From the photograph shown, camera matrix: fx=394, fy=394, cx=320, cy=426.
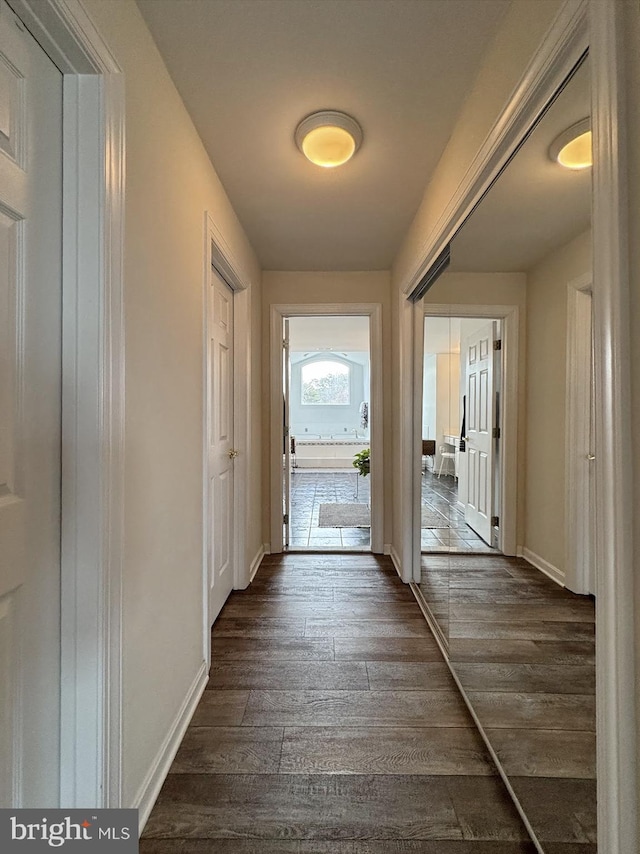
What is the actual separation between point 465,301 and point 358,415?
792 cm

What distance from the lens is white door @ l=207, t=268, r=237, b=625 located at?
6.97 ft

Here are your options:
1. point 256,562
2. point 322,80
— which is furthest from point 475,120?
point 256,562

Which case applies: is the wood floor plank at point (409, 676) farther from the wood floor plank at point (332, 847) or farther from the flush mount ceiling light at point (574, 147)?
the flush mount ceiling light at point (574, 147)

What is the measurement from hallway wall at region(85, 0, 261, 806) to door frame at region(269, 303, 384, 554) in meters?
1.50

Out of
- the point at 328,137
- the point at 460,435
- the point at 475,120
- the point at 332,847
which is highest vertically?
the point at 328,137

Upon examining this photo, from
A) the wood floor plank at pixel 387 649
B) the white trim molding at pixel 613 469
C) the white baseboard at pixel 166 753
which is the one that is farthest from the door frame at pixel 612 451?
the wood floor plank at pixel 387 649

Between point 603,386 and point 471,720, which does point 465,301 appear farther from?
point 471,720

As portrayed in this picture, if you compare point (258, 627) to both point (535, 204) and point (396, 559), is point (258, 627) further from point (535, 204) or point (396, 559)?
point (535, 204)

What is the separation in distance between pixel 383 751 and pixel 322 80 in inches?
92.7

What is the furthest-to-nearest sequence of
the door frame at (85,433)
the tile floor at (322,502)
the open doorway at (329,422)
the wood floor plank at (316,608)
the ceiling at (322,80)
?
the open doorway at (329,422), the tile floor at (322,502), the wood floor plank at (316,608), the ceiling at (322,80), the door frame at (85,433)

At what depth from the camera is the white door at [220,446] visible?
2.12 metres

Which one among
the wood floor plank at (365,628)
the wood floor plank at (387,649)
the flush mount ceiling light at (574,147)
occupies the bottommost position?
the wood floor plank at (387,649)

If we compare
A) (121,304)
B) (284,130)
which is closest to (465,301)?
(284,130)

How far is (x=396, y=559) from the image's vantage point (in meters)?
3.00
